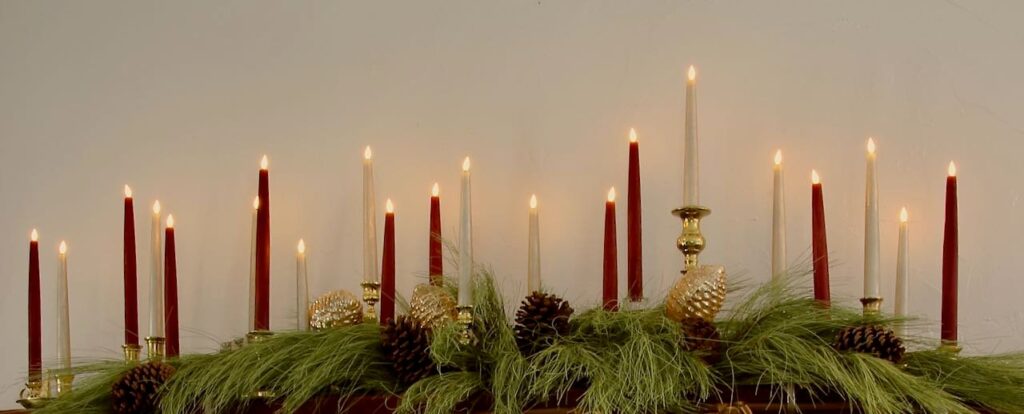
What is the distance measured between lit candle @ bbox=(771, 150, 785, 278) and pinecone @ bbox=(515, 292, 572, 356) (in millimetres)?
223

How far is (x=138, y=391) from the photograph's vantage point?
40.0 inches

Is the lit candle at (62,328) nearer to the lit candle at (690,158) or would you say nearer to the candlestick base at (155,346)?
the candlestick base at (155,346)

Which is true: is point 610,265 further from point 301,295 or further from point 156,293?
point 156,293

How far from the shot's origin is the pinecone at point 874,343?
919 millimetres

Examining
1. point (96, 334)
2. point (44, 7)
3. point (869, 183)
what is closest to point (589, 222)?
point (869, 183)

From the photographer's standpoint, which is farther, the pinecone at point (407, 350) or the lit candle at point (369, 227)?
the lit candle at point (369, 227)

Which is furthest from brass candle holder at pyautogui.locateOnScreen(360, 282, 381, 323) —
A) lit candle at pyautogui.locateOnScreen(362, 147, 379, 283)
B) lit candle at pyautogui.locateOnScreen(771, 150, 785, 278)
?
lit candle at pyautogui.locateOnScreen(771, 150, 785, 278)

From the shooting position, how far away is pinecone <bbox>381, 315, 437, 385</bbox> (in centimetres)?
96

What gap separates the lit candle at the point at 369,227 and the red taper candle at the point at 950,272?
51 centimetres

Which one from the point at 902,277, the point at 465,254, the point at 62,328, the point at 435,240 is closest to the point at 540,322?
Result: the point at 465,254

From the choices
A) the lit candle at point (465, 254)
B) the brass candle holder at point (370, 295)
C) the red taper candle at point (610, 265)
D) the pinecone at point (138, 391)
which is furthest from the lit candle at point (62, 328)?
the red taper candle at point (610, 265)

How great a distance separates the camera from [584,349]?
94 centimetres

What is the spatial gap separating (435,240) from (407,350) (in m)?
0.20

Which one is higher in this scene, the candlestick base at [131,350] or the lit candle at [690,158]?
the lit candle at [690,158]
